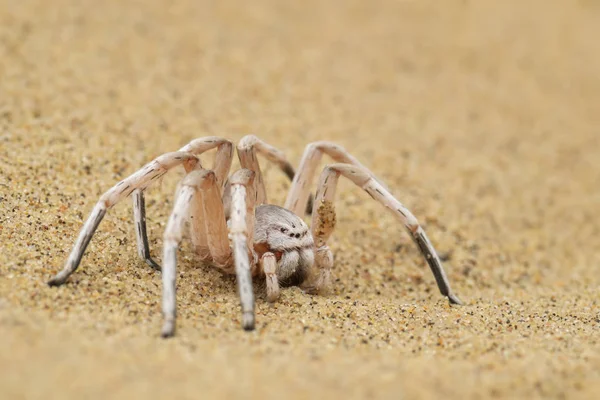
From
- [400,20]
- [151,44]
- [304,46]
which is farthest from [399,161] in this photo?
[400,20]

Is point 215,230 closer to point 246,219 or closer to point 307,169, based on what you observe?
point 246,219

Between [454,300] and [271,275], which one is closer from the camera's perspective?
[271,275]

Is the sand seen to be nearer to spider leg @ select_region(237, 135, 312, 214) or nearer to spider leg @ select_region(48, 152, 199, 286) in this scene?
spider leg @ select_region(48, 152, 199, 286)

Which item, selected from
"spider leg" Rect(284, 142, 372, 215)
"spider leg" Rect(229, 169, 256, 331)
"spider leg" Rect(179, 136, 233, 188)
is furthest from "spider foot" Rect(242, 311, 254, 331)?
"spider leg" Rect(284, 142, 372, 215)

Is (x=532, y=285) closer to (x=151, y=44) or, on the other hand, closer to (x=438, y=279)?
(x=438, y=279)

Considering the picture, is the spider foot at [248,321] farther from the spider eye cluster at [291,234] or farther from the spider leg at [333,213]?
the spider leg at [333,213]

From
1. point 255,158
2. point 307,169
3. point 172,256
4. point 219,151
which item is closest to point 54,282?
point 172,256
